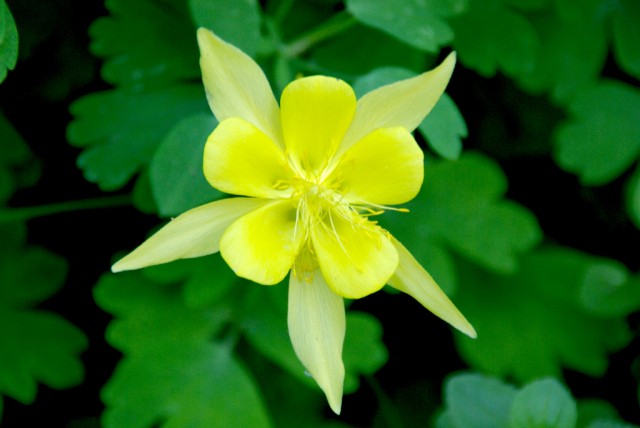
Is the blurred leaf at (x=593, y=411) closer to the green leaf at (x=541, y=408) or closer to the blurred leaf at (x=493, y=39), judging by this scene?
the green leaf at (x=541, y=408)

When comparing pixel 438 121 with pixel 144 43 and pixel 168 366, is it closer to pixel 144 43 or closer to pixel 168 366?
pixel 144 43

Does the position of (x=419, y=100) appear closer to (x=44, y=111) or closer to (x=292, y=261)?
(x=292, y=261)

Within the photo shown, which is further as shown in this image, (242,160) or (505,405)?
(505,405)

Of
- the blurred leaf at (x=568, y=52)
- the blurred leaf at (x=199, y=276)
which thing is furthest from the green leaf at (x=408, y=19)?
the blurred leaf at (x=199, y=276)

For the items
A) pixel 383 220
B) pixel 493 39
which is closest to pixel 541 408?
pixel 383 220

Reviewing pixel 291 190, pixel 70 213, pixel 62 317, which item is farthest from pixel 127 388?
pixel 291 190

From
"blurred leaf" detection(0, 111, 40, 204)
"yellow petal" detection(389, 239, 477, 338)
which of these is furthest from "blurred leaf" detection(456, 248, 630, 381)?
"blurred leaf" detection(0, 111, 40, 204)
